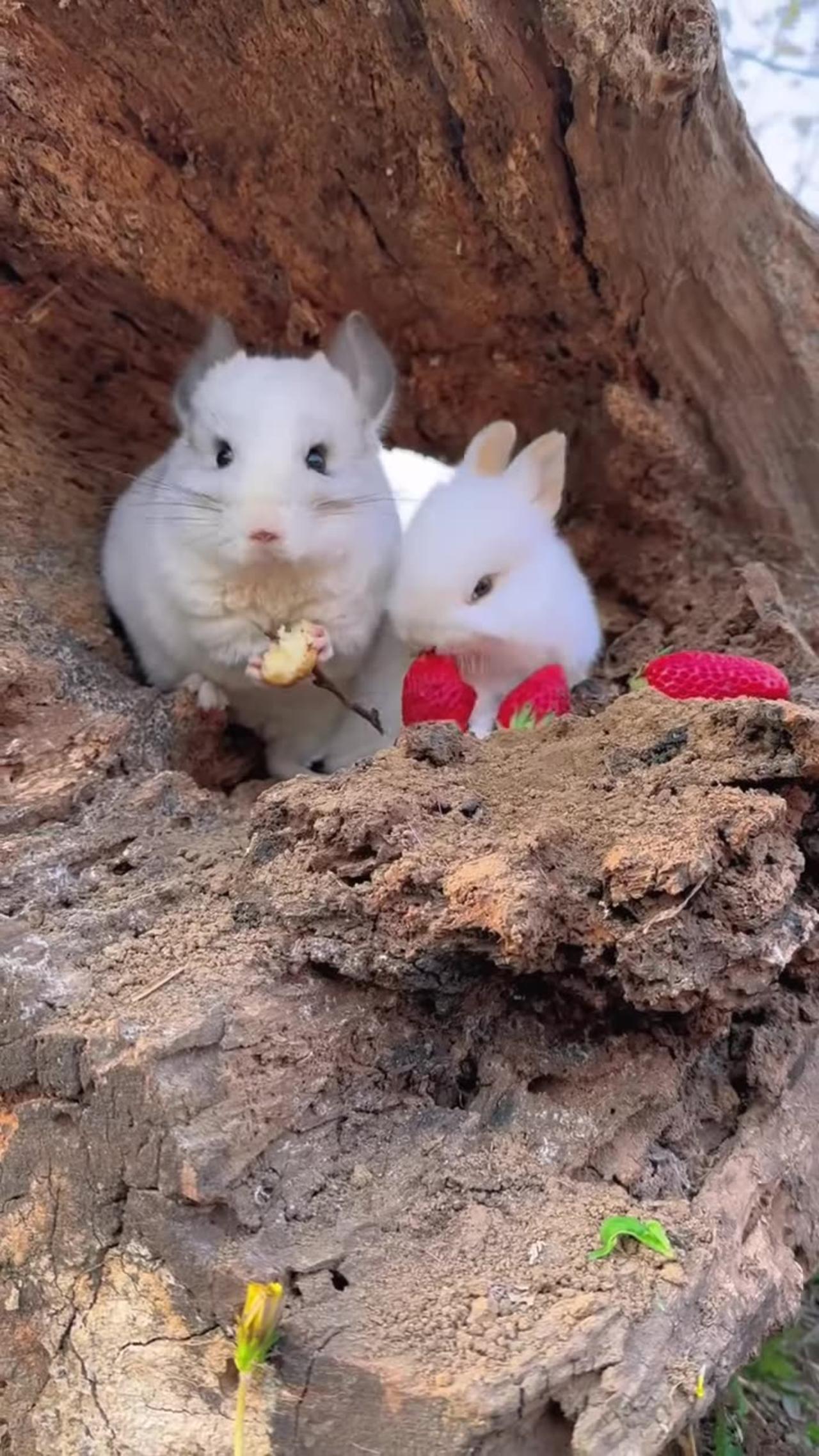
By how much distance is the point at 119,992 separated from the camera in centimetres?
141

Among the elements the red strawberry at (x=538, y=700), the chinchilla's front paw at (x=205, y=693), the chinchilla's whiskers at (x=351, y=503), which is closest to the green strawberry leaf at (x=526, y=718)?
the red strawberry at (x=538, y=700)

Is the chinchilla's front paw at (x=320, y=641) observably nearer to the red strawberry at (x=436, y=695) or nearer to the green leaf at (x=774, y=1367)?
the red strawberry at (x=436, y=695)

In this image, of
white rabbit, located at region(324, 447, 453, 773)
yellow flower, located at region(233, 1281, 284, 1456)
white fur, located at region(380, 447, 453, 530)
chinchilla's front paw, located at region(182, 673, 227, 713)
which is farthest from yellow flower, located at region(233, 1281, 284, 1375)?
white fur, located at region(380, 447, 453, 530)

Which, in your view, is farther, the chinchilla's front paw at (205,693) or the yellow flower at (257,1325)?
the chinchilla's front paw at (205,693)

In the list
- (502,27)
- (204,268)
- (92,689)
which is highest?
(502,27)

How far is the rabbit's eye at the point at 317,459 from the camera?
2.54 m

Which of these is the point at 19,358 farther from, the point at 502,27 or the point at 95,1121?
the point at 95,1121

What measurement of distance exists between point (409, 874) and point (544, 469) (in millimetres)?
1518

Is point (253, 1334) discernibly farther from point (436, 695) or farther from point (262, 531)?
point (262, 531)

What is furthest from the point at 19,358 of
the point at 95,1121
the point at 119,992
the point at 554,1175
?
the point at 554,1175

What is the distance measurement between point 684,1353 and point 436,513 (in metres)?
1.79

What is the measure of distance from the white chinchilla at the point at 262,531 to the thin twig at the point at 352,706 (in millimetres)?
67

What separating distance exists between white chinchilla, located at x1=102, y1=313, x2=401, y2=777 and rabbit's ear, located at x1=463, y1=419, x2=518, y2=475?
0.76 feet

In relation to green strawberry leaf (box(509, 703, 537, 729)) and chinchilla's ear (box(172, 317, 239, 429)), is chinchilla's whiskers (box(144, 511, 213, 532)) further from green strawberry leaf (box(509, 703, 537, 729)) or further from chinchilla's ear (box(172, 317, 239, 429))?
green strawberry leaf (box(509, 703, 537, 729))
